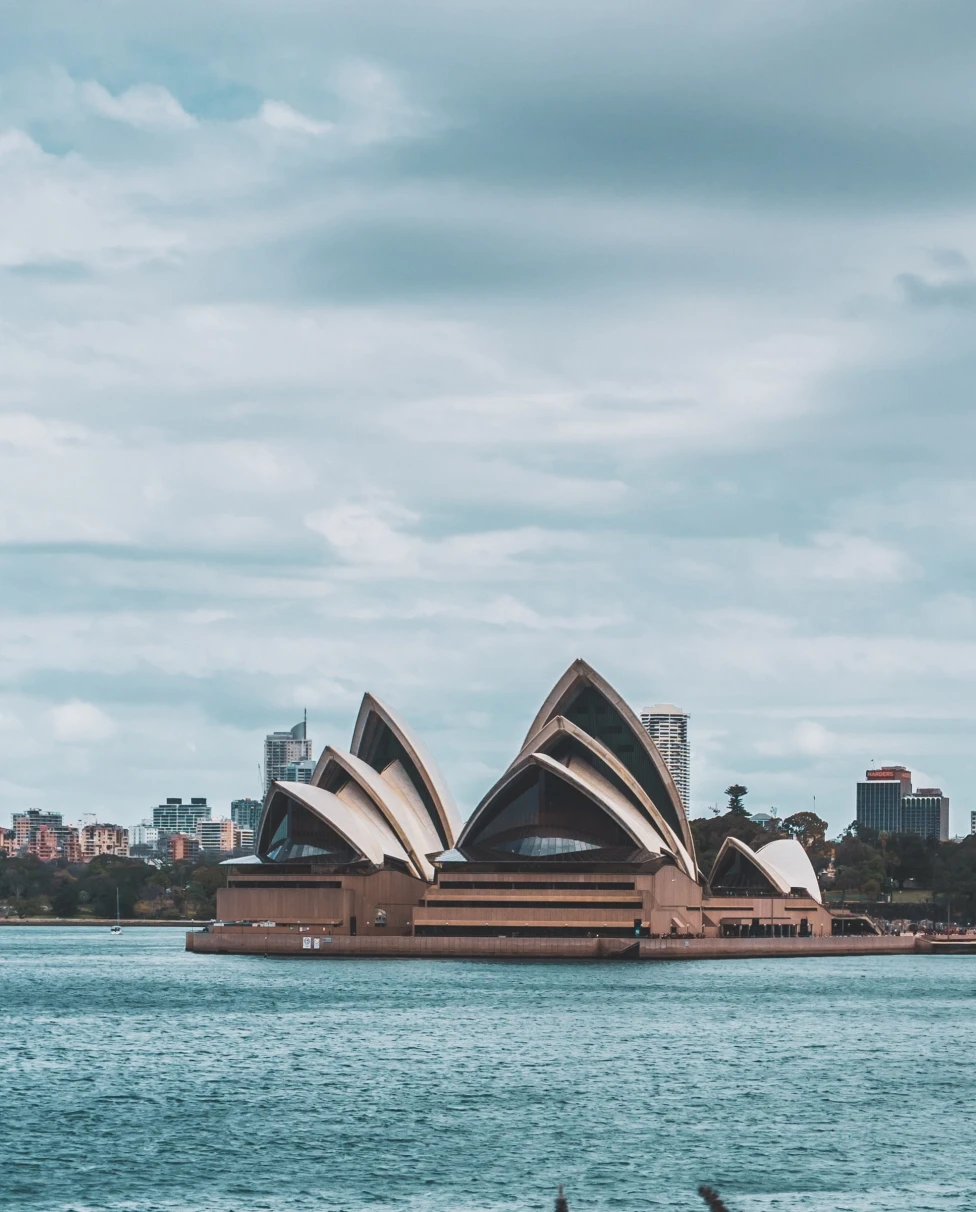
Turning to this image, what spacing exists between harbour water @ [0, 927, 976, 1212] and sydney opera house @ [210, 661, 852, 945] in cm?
2285

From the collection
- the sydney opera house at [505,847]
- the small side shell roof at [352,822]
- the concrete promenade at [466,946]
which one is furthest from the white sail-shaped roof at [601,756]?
the small side shell roof at [352,822]

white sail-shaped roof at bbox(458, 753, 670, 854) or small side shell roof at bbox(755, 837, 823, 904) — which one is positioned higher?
white sail-shaped roof at bbox(458, 753, 670, 854)

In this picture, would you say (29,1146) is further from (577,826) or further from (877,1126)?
(577,826)

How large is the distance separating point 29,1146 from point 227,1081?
9738 mm

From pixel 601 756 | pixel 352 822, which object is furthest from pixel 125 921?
pixel 601 756

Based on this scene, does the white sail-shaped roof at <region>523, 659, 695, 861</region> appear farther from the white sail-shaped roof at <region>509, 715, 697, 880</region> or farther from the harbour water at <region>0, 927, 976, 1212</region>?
the harbour water at <region>0, 927, 976, 1212</region>

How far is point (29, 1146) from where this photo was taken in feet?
120

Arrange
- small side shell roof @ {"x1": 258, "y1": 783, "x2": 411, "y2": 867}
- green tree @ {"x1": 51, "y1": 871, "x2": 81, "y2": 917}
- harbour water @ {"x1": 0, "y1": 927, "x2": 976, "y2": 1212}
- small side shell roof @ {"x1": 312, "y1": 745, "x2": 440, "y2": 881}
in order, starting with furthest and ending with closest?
green tree @ {"x1": 51, "y1": 871, "x2": 81, "y2": 917} < small side shell roof @ {"x1": 312, "y1": 745, "x2": 440, "y2": 881} < small side shell roof @ {"x1": 258, "y1": 783, "x2": 411, "y2": 867} < harbour water @ {"x1": 0, "y1": 927, "x2": 976, "y2": 1212}

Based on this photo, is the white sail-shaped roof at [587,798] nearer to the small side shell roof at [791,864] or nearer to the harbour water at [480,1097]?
the small side shell roof at [791,864]

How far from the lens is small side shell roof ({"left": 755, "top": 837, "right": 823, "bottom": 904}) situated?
405 ft

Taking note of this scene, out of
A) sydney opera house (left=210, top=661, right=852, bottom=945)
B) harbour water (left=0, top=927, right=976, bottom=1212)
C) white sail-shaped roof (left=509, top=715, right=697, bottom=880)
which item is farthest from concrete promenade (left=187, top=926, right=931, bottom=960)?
harbour water (left=0, top=927, right=976, bottom=1212)

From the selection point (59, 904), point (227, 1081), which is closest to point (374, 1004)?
point (227, 1081)

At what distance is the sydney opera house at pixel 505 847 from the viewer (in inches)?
4035

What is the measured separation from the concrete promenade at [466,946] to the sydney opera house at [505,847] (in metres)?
1.38
